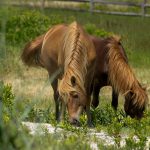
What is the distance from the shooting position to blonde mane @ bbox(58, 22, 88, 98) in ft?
34.0

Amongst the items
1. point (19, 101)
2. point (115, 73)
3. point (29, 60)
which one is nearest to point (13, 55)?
point (29, 60)

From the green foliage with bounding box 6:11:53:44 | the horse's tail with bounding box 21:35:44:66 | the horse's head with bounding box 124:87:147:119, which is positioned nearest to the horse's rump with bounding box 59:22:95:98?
the horse's head with bounding box 124:87:147:119

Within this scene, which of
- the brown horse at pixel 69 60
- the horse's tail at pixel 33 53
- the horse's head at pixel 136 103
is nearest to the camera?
the brown horse at pixel 69 60

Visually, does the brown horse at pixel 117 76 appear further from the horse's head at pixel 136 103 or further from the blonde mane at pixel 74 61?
the blonde mane at pixel 74 61

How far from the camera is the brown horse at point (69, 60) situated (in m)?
10.4

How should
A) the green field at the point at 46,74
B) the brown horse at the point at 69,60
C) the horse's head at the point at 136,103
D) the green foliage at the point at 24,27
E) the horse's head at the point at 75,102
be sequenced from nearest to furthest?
the green field at the point at 46,74 → the horse's head at the point at 75,102 → the brown horse at the point at 69,60 → the horse's head at the point at 136,103 → the green foliage at the point at 24,27

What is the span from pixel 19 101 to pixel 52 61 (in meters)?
9.12

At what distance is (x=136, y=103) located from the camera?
11.2 m

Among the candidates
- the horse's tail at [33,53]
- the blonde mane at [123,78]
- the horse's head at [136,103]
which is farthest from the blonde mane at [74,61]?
the horse's tail at [33,53]

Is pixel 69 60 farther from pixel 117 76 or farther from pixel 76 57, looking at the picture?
pixel 117 76

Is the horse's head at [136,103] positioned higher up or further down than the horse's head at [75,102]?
further down

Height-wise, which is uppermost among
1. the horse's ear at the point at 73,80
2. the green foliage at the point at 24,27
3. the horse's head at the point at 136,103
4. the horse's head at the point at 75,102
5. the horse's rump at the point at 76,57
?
the horse's rump at the point at 76,57

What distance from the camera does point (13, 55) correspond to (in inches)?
717

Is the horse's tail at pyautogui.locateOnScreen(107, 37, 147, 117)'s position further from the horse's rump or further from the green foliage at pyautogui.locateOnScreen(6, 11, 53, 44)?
the green foliage at pyautogui.locateOnScreen(6, 11, 53, 44)
